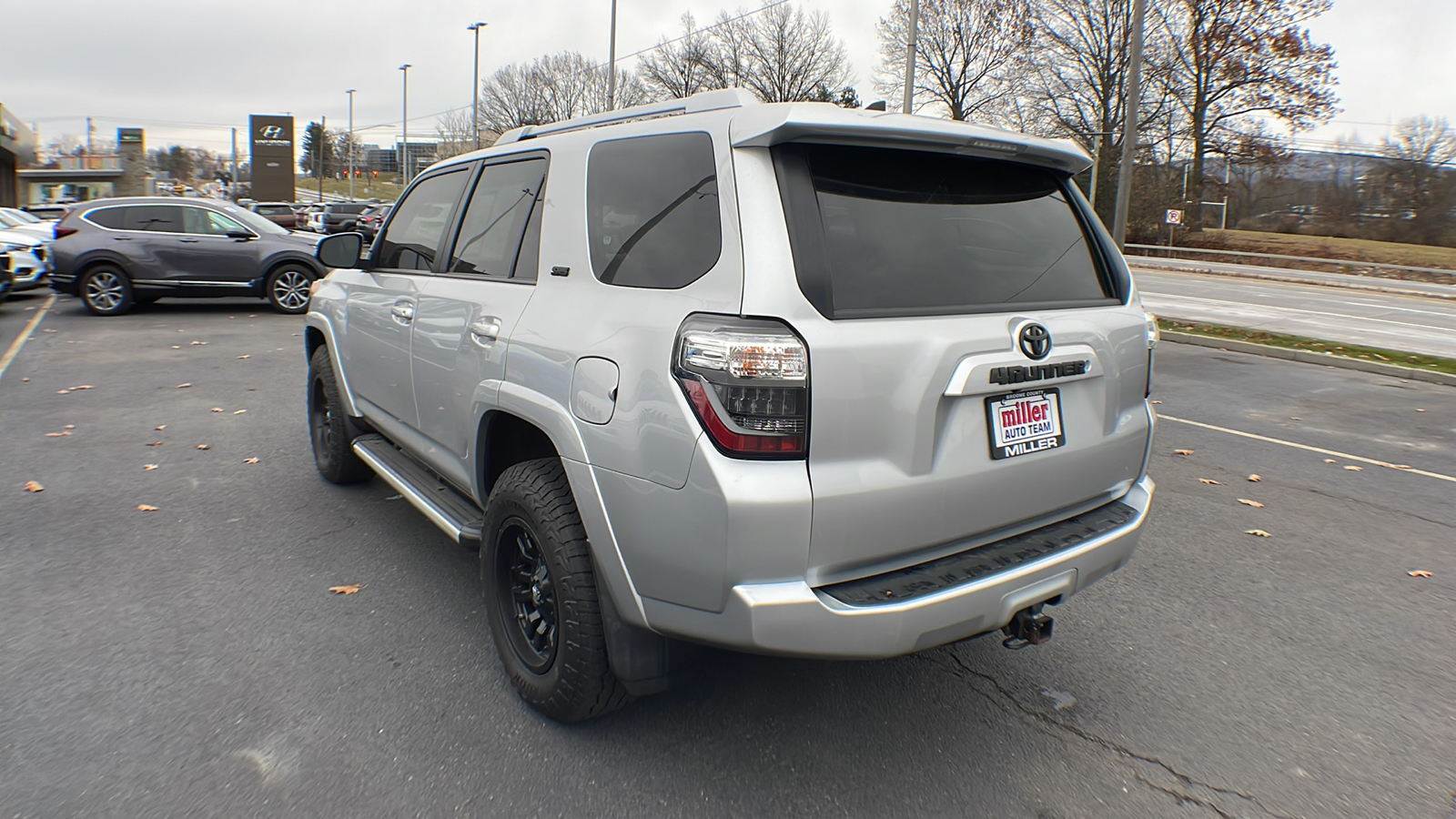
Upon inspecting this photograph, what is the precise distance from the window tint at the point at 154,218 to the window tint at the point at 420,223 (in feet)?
38.0

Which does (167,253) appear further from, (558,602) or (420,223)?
(558,602)

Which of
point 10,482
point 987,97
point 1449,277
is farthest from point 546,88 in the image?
point 10,482

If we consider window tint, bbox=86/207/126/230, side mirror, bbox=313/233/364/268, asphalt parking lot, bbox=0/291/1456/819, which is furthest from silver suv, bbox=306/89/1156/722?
window tint, bbox=86/207/126/230

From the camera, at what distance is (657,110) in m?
3.25

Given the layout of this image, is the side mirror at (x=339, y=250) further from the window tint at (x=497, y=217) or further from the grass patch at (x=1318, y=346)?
the grass patch at (x=1318, y=346)

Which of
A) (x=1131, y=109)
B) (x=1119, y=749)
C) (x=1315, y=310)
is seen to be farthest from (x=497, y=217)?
(x=1315, y=310)

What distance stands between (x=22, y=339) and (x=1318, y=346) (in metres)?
16.6

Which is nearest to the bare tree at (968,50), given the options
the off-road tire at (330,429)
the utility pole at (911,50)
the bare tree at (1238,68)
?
the bare tree at (1238,68)

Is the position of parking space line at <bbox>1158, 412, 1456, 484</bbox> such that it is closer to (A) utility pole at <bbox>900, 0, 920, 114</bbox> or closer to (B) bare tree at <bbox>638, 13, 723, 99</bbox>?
(A) utility pole at <bbox>900, 0, 920, 114</bbox>

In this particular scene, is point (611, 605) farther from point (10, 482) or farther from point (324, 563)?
point (10, 482)

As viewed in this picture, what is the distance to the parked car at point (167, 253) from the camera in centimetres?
1383

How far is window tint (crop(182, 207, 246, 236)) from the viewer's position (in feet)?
46.5

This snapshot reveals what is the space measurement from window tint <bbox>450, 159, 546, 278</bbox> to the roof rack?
0.71 ft

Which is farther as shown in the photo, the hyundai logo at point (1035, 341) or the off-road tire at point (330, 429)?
the off-road tire at point (330, 429)
